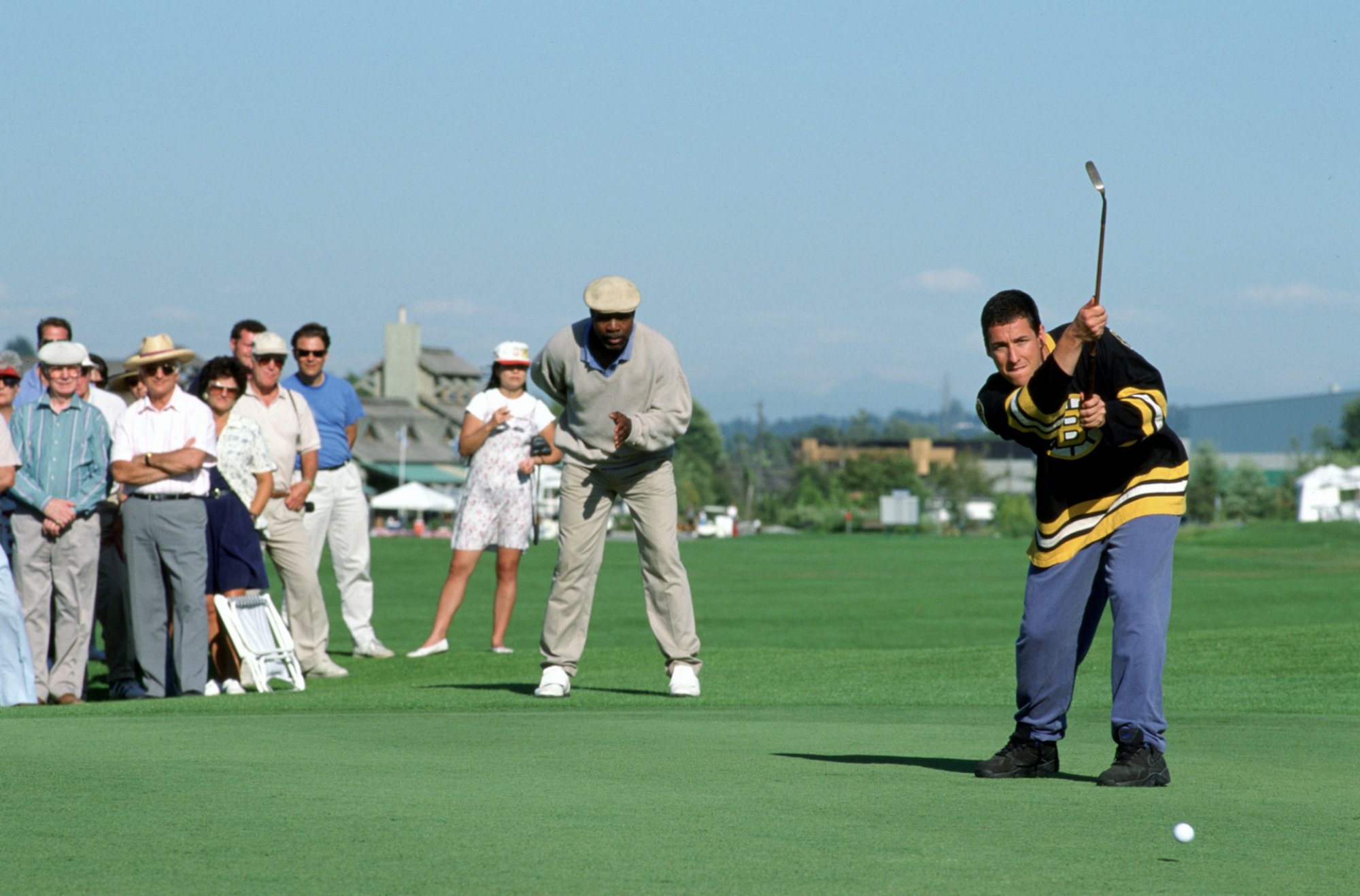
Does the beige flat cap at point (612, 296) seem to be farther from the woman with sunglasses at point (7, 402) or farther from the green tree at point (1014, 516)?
the green tree at point (1014, 516)

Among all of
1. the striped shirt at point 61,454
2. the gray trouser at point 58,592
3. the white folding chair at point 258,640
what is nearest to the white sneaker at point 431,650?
the white folding chair at point 258,640

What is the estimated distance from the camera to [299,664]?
10969 millimetres

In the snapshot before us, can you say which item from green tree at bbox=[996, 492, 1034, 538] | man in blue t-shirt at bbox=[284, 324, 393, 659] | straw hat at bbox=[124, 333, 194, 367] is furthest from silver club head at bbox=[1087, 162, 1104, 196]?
green tree at bbox=[996, 492, 1034, 538]

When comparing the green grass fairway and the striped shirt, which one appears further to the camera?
the striped shirt

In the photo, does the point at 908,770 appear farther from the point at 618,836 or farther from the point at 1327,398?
the point at 1327,398

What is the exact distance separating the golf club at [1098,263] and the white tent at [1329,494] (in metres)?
61.9

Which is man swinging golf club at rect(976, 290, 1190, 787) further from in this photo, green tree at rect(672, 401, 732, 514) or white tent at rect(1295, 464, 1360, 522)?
green tree at rect(672, 401, 732, 514)

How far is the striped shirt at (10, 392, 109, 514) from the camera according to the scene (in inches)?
381

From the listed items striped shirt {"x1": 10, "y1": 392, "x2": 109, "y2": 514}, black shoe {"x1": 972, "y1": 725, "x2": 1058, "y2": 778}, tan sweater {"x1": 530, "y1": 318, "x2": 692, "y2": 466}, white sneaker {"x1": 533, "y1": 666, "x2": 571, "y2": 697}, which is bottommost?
white sneaker {"x1": 533, "y1": 666, "x2": 571, "y2": 697}

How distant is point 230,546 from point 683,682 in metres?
3.27

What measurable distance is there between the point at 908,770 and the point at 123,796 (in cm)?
250

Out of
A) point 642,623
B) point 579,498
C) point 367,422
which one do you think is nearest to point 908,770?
point 579,498

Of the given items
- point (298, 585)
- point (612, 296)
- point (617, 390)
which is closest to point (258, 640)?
point (298, 585)

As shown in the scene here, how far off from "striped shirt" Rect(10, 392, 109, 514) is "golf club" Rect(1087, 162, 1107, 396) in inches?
259
